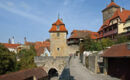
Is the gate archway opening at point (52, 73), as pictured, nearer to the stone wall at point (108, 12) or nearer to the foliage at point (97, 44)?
the foliage at point (97, 44)

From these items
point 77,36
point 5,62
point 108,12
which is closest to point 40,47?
point 77,36

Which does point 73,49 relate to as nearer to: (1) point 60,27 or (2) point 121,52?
(1) point 60,27

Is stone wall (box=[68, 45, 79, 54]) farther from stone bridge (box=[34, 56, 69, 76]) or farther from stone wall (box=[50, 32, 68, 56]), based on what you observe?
stone bridge (box=[34, 56, 69, 76])

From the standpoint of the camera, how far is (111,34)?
101 feet

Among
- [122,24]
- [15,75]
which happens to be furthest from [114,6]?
[15,75]

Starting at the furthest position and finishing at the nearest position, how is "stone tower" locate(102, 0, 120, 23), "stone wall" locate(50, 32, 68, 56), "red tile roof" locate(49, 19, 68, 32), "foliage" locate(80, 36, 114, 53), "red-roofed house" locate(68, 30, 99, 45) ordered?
1. "red-roofed house" locate(68, 30, 99, 45)
2. "stone tower" locate(102, 0, 120, 23)
3. "red tile roof" locate(49, 19, 68, 32)
4. "stone wall" locate(50, 32, 68, 56)
5. "foliage" locate(80, 36, 114, 53)

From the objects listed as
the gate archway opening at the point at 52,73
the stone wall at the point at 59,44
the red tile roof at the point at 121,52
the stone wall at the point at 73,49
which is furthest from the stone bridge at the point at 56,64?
the stone wall at the point at 73,49

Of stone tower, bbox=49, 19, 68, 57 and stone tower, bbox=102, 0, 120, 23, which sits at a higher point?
stone tower, bbox=102, 0, 120, 23

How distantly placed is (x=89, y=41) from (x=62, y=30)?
333 inches

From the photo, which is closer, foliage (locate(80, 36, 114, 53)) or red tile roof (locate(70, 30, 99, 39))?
foliage (locate(80, 36, 114, 53))

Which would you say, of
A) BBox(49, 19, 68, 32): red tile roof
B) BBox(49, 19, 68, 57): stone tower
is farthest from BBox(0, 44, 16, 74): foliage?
BBox(49, 19, 68, 32): red tile roof

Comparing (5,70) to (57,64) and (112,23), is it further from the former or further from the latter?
(112,23)

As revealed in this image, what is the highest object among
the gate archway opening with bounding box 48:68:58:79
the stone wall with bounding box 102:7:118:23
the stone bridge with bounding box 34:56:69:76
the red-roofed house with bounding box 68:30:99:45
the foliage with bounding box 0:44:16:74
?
the stone wall with bounding box 102:7:118:23

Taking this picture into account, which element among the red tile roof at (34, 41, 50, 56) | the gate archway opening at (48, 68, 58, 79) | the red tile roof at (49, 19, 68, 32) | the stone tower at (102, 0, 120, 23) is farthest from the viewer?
the stone tower at (102, 0, 120, 23)
